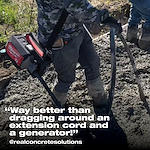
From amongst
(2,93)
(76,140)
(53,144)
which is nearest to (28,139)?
(53,144)

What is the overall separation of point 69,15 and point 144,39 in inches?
59.5

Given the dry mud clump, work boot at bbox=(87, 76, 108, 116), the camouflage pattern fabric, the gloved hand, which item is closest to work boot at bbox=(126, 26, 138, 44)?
the dry mud clump

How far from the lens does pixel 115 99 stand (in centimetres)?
294

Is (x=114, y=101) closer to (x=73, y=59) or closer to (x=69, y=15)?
(x=73, y=59)

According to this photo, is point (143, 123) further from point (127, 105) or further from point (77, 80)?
point (77, 80)

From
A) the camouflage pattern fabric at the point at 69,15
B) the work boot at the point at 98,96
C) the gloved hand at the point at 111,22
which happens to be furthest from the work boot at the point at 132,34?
the camouflage pattern fabric at the point at 69,15

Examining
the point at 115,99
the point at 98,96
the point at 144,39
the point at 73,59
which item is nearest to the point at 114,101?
the point at 115,99

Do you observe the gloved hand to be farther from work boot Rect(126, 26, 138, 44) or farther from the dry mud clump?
work boot Rect(126, 26, 138, 44)

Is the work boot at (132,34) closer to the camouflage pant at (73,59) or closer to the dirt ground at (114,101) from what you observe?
the dirt ground at (114,101)

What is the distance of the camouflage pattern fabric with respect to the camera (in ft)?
6.65

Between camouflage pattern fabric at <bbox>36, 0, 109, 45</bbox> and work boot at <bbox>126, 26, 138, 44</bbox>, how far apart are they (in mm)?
1369

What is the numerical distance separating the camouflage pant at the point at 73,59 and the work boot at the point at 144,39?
1020mm

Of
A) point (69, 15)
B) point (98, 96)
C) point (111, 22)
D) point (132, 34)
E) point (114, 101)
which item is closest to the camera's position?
point (69, 15)

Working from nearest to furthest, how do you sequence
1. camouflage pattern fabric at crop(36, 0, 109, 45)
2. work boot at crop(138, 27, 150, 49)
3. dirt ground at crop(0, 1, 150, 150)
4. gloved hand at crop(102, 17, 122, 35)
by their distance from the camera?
camouflage pattern fabric at crop(36, 0, 109, 45), gloved hand at crop(102, 17, 122, 35), dirt ground at crop(0, 1, 150, 150), work boot at crop(138, 27, 150, 49)
